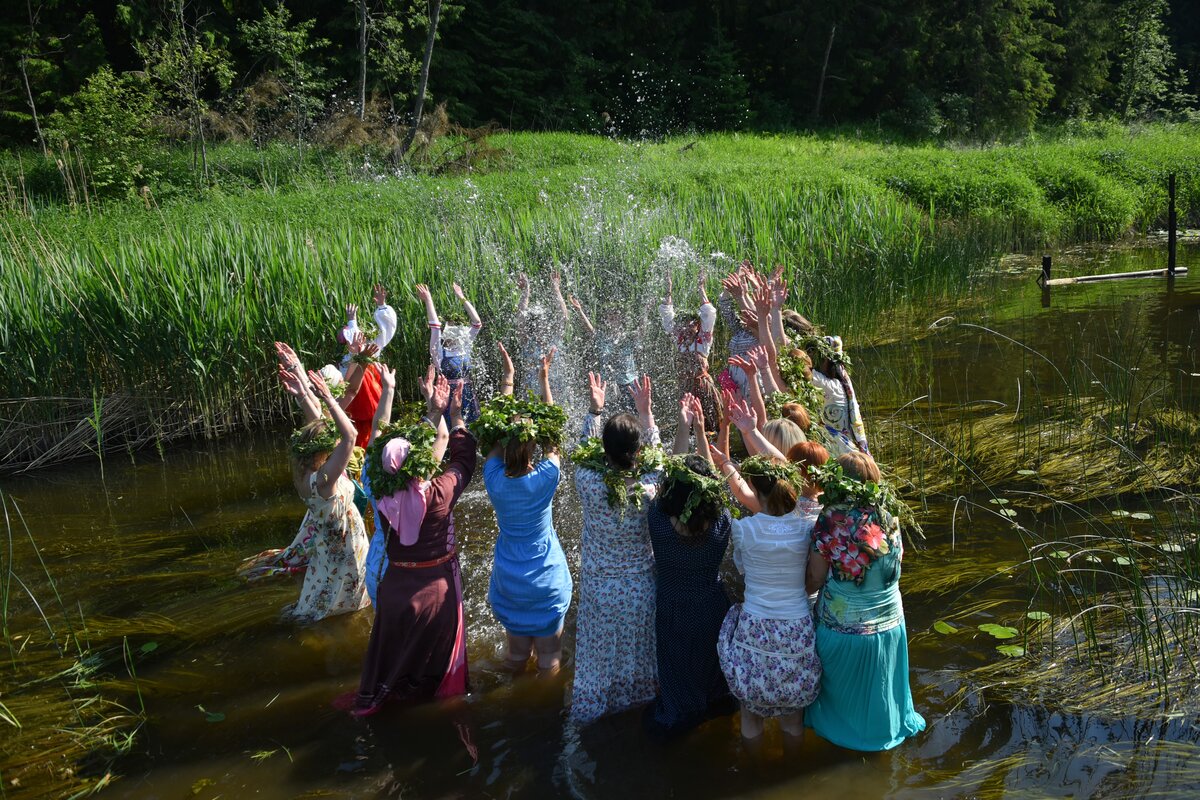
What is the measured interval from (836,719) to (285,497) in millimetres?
5332

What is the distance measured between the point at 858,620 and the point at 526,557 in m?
1.63

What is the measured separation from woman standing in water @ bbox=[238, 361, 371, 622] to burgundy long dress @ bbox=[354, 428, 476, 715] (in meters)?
0.75

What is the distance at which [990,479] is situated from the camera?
6.82 m

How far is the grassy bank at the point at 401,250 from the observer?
8.68m

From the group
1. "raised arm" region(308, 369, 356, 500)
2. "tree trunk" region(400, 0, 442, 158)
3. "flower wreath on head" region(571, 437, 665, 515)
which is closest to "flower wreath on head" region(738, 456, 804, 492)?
"flower wreath on head" region(571, 437, 665, 515)

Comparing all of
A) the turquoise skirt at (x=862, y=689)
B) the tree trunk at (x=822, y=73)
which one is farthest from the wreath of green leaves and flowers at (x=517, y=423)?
the tree trunk at (x=822, y=73)

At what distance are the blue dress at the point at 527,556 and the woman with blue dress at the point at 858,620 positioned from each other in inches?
53.0

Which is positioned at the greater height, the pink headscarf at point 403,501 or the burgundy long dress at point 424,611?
the pink headscarf at point 403,501

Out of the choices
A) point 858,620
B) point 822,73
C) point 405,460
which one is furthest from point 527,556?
point 822,73

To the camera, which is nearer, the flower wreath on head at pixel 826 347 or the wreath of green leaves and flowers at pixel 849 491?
the wreath of green leaves and flowers at pixel 849 491

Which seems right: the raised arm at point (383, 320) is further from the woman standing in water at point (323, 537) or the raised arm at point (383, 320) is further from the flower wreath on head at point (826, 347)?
the flower wreath on head at point (826, 347)

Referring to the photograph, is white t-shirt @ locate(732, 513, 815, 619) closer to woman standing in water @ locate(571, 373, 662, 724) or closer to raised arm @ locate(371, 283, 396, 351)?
woman standing in water @ locate(571, 373, 662, 724)

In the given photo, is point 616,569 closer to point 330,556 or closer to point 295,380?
point 295,380

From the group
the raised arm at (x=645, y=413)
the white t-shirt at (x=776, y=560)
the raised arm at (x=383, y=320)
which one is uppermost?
the raised arm at (x=383, y=320)
